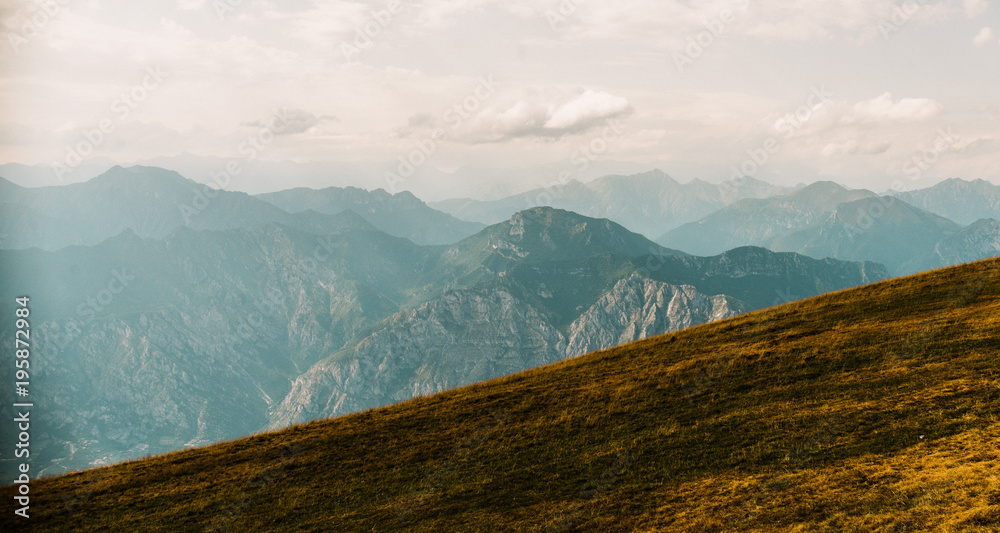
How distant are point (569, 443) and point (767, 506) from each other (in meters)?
13.5

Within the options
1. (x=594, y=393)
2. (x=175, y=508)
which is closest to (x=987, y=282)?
(x=594, y=393)

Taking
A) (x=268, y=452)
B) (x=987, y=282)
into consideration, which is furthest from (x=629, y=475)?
(x=987, y=282)

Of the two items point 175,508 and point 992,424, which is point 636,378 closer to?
point 992,424

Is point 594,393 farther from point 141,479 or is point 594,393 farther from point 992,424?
point 141,479

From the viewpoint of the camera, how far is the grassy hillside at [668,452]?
1010 inches

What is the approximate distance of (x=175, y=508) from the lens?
1361 inches

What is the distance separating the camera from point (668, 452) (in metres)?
32.9

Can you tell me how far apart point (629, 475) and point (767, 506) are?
7.92 metres

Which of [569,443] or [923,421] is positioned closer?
[923,421]

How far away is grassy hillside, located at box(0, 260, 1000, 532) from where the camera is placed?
84.2 feet

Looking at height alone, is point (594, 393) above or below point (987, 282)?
below

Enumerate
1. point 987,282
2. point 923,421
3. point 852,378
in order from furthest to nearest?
1. point 987,282
2. point 852,378
3. point 923,421

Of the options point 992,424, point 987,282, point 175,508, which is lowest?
point 175,508

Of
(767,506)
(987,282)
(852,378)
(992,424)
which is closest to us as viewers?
(767,506)
